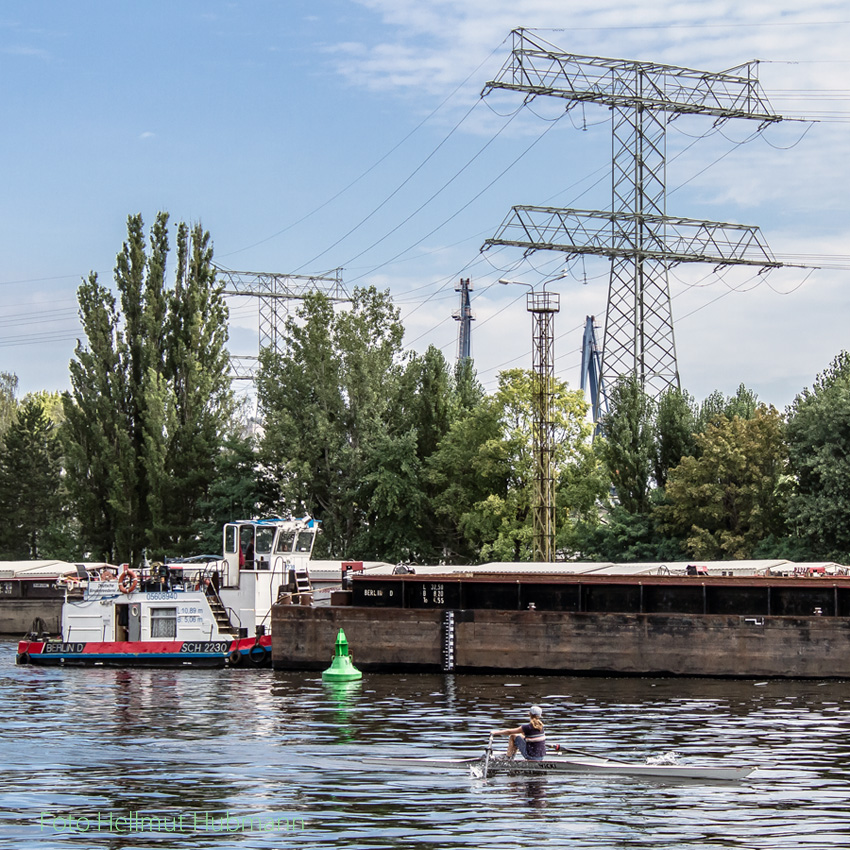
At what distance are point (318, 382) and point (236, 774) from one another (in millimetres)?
Result: 64396

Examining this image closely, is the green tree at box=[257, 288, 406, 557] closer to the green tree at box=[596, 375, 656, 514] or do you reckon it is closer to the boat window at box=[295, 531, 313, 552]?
the green tree at box=[596, 375, 656, 514]

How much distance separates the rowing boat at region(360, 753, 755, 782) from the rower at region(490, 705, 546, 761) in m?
0.19

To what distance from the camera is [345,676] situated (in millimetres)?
53750

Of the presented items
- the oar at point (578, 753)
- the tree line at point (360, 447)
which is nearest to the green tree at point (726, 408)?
the tree line at point (360, 447)

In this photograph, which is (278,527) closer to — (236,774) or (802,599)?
(802,599)

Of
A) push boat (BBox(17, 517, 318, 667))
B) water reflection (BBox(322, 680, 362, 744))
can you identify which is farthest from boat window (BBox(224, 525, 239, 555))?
water reflection (BBox(322, 680, 362, 744))

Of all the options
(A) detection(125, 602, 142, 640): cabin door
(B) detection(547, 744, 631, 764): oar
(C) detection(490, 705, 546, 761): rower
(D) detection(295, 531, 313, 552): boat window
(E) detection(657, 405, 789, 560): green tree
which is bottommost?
(B) detection(547, 744, 631, 764): oar

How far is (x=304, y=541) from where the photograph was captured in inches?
2608

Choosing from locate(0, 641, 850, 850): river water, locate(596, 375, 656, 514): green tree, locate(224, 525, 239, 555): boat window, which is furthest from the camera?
locate(596, 375, 656, 514): green tree

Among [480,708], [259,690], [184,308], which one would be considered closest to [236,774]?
[480,708]

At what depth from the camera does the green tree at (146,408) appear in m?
94.5

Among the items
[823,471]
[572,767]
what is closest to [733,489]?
[823,471]

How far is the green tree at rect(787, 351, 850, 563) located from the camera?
71.4 meters

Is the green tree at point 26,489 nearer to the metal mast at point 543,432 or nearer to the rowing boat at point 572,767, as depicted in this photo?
the metal mast at point 543,432
